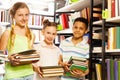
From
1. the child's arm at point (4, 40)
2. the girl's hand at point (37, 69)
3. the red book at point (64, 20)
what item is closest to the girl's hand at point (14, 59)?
the child's arm at point (4, 40)

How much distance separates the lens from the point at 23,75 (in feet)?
6.58

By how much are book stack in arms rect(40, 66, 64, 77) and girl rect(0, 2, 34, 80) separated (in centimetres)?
13

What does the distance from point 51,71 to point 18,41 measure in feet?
1.41

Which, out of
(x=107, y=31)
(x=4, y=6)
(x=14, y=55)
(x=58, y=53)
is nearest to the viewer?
(x=14, y=55)

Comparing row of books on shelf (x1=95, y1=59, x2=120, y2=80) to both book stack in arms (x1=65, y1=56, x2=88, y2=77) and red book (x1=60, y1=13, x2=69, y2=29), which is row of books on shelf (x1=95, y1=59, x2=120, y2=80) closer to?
book stack in arms (x1=65, y1=56, x2=88, y2=77)

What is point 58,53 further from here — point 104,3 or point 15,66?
point 104,3

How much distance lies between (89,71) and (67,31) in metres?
0.93

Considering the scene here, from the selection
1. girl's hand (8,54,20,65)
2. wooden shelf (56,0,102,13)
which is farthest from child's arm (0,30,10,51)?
wooden shelf (56,0,102,13)

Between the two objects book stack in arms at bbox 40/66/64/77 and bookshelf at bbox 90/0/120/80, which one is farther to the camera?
bookshelf at bbox 90/0/120/80

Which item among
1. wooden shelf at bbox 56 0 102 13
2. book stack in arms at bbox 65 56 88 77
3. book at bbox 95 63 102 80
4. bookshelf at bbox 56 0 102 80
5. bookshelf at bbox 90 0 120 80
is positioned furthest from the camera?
wooden shelf at bbox 56 0 102 13

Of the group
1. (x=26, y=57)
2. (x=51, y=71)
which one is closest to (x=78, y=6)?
(x=51, y=71)

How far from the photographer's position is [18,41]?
2.03m

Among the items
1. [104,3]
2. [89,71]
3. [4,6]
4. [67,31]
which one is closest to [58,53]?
[89,71]

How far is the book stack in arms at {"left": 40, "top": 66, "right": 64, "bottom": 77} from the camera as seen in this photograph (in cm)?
212
